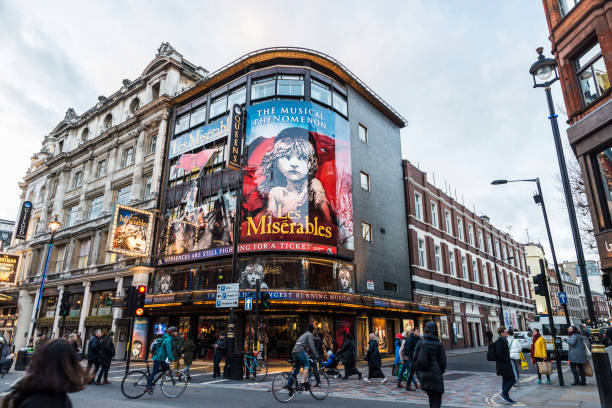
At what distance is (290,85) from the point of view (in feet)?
83.5

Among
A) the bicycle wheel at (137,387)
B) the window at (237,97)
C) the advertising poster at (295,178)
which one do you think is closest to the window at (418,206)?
the advertising poster at (295,178)

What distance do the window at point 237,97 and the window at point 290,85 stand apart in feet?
8.72

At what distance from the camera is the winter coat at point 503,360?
9578 millimetres

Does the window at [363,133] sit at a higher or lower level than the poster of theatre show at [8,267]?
higher

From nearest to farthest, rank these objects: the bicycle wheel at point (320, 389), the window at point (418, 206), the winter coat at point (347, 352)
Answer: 1. the bicycle wheel at point (320, 389)
2. the winter coat at point (347, 352)
3. the window at point (418, 206)

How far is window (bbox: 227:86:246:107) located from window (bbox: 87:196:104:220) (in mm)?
16377

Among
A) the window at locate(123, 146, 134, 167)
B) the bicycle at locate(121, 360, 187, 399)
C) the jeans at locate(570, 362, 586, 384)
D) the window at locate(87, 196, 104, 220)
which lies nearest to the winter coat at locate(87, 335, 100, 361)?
the bicycle at locate(121, 360, 187, 399)

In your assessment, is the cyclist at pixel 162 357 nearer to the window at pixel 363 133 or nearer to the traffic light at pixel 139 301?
the traffic light at pixel 139 301

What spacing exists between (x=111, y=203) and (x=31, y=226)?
16267 mm

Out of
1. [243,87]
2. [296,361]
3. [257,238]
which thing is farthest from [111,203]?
[296,361]

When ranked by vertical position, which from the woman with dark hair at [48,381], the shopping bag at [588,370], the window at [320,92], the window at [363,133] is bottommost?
the shopping bag at [588,370]

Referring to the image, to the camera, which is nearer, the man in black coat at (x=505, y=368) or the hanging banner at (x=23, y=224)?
the man in black coat at (x=505, y=368)

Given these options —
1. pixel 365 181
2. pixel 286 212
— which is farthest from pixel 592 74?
pixel 365 181

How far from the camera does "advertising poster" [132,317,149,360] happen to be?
25.2 meters
